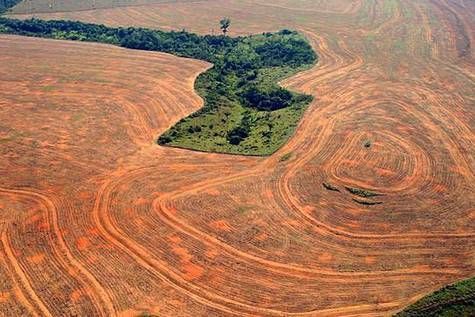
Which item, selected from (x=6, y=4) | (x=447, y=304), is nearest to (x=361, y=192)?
(x=447, y=304)

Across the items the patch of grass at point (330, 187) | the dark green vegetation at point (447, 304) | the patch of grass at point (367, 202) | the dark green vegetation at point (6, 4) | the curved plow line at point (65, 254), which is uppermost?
the dark green vegetation at point (6, 4)

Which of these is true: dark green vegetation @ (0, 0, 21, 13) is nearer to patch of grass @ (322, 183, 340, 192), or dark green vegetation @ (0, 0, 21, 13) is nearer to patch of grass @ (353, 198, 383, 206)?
patch of grass @ (322, 183, 340, 192)

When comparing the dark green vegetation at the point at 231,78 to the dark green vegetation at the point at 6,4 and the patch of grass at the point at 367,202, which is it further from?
the dark green vegetation at the point at 6,4

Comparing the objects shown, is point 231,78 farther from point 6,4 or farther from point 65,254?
point 6,4

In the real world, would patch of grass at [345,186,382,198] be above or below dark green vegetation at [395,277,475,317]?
above

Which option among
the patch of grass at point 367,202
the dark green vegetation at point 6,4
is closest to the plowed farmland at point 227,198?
the patch of grass at point 367,202

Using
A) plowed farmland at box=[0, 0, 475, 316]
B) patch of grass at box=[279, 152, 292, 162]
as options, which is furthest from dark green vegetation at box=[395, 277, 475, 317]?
patch of grass at box=[279, 152, 292, 162]
